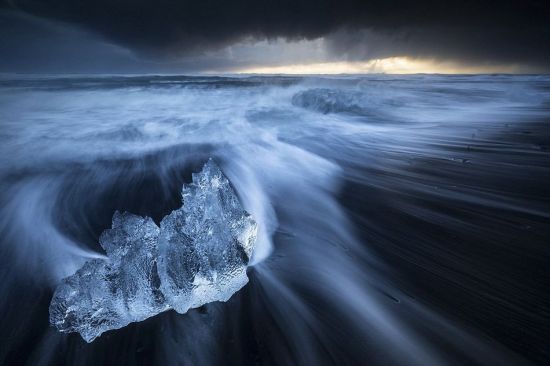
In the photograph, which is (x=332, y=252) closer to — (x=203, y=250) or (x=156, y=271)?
(x=203, y=250)

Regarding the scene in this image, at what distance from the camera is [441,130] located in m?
8.80

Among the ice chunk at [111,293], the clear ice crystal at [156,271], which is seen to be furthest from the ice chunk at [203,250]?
the ice chunk at [111,293]

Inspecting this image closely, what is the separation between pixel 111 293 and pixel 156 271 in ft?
1.17

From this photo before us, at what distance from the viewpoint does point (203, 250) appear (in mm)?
2098

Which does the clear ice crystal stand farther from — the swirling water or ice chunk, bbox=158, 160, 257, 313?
the swirling water

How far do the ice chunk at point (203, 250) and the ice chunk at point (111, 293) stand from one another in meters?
0.11

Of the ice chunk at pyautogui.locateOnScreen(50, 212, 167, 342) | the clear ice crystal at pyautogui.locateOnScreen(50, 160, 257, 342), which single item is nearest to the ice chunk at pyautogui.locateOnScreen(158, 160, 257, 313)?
the clear ice crystal at pyautogui.locateOnScreen(50, 160, 257, 342)

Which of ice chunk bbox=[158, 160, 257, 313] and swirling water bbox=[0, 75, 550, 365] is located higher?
ice chunk bbox=[158, 160, 257, 313]

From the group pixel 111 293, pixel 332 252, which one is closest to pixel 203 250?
pixel 111 293

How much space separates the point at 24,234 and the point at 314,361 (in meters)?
4.28

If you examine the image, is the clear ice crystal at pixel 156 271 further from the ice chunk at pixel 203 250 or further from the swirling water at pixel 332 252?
the swirling water at pixel 332 252

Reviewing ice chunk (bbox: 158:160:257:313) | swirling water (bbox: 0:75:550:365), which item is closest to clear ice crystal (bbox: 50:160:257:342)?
ice chunk (bbox: 158:160:257:313)

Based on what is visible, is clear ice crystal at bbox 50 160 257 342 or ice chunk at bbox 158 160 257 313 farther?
ice chunk at bbox 158 160 257 313

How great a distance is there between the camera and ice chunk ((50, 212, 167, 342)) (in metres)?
1.78
